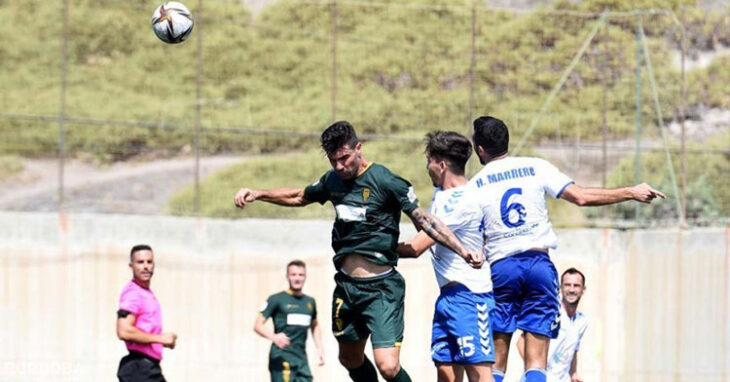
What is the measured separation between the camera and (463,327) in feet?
25.7

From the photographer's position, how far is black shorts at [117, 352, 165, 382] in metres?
A: 9.52

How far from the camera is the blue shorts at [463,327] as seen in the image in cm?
784

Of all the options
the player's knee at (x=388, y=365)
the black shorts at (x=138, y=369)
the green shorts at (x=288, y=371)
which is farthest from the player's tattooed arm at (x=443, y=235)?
the green shorts at (x=288, y=371)

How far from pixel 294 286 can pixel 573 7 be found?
11.9 metres

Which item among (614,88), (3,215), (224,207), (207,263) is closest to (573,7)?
(614,88)

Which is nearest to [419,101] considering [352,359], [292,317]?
[292,317]

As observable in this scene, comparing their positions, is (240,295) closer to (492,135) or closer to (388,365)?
(388,365)

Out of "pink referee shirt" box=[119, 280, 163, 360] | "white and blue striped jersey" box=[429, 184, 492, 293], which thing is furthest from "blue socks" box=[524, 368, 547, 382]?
"pink referee shirt" box=[119, 280, 163, 360]

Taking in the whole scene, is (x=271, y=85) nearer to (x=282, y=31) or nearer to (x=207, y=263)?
(x=282, y=31)

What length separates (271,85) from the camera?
69.7 feet

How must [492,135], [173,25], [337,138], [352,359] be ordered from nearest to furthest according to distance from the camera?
[337,138] → [492,135] → [352,359] → [173,25]

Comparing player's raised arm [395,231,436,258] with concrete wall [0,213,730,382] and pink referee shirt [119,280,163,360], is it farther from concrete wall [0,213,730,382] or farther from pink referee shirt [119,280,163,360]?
concrete wall [0,213,730,382]

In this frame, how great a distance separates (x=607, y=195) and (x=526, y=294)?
961mm

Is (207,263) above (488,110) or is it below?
below
